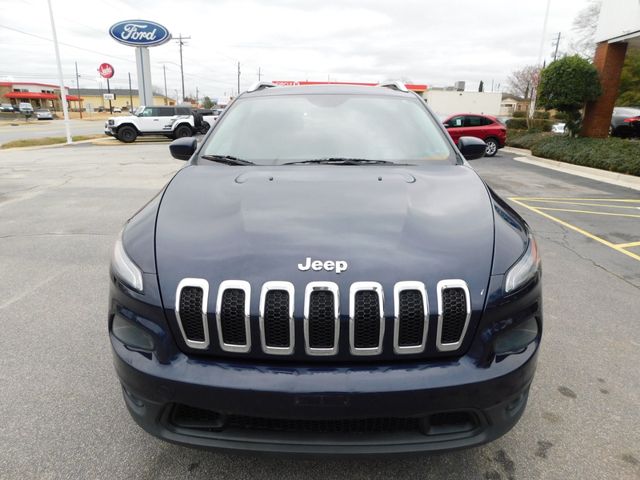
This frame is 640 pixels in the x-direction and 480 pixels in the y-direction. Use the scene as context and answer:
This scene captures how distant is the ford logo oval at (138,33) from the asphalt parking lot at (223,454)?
2492cm

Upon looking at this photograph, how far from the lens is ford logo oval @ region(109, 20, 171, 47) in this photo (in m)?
27.3

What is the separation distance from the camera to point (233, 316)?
65.7 inches

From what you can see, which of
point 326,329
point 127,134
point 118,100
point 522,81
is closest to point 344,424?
point 326,329

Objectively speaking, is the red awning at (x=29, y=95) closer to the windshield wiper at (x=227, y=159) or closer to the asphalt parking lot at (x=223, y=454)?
the asphalt parking lot at (x=223, y=454)

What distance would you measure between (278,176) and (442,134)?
131cm

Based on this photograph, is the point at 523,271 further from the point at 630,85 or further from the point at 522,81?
the point at 522,81

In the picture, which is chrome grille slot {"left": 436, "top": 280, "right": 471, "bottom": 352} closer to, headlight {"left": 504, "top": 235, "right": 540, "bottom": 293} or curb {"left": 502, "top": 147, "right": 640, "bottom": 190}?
headlight {"left": 504, "top": 235, "right": 540, "bottom": 293}

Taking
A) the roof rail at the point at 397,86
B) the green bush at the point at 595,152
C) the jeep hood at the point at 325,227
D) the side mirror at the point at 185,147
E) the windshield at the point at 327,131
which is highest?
the roof rail at the point at 397,86

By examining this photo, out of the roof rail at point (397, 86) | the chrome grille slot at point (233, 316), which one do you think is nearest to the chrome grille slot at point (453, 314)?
the chrome grille slot at point (233, 316)

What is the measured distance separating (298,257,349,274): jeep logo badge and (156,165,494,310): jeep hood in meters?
0.02

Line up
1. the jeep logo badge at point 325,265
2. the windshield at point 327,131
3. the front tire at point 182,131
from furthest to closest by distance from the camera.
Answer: the front tire at point 182,131, the windshield at point 327,131, the jeep logo badge at point 325,265

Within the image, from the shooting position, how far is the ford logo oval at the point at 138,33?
2733cm

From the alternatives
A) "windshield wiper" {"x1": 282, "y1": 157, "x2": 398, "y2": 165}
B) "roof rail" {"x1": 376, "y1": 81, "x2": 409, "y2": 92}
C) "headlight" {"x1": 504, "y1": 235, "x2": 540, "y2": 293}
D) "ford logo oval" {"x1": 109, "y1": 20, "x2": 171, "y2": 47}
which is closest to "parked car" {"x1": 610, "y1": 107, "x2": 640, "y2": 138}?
"roof rail" {"x1": 376, "y1": 81, "x2": 409, "y2": 92}

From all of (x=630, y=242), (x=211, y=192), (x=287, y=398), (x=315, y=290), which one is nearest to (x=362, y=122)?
(x=211, y=192)
